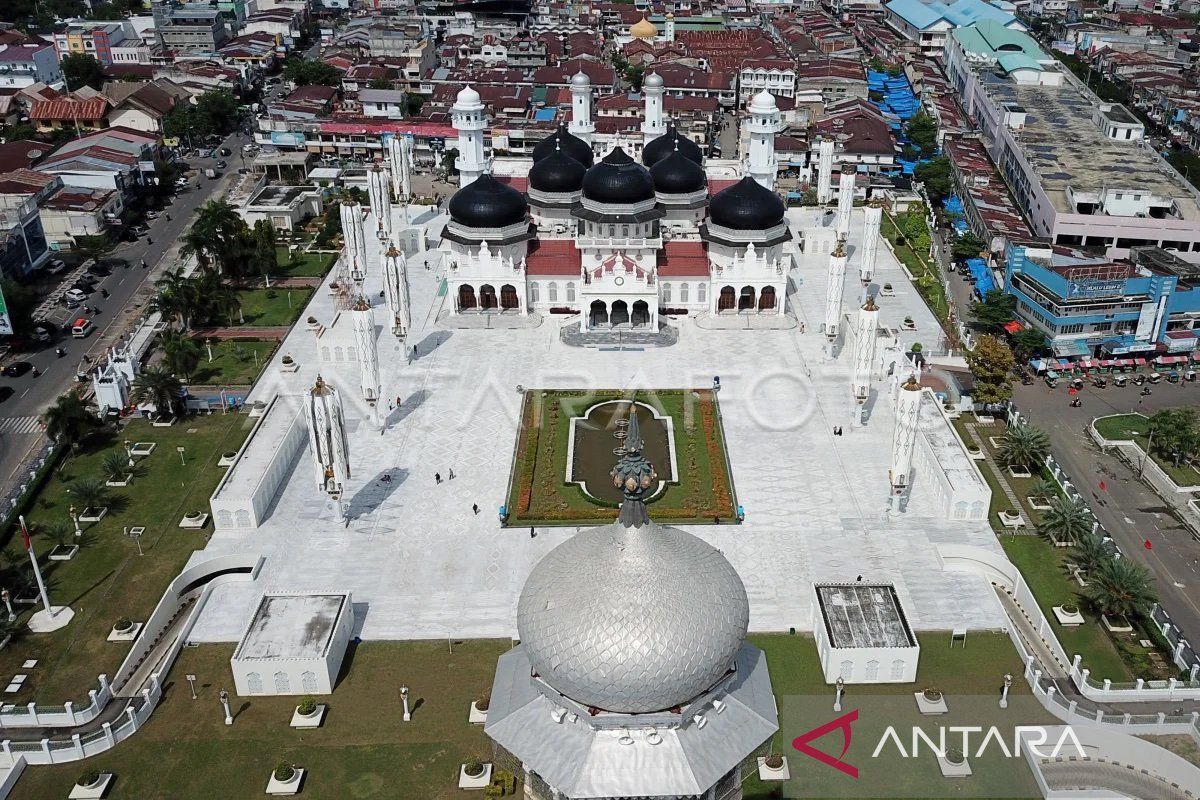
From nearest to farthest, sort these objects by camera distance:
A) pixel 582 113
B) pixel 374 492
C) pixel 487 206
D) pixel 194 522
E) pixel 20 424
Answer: pixel 194 522
pixel 374 492
pixel 20 424
pixel 487 206
pixel 582 113

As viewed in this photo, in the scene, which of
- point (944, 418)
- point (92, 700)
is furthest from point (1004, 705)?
point (92, 700)

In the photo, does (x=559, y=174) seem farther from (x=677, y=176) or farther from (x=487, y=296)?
(x=487, y=296)

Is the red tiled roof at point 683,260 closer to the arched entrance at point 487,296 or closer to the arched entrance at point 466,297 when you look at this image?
the arched entrance at point 487,296

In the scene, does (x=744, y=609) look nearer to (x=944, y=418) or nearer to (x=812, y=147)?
(x=944, y=418)

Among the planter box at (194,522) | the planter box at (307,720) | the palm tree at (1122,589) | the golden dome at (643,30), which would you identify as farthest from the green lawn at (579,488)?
the golden dome at (643,30)

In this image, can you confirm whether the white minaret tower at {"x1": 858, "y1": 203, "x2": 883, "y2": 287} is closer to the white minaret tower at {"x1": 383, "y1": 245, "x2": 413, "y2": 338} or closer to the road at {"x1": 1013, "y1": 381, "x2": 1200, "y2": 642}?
the road at {"x1": 1013, "y1": 381, "x2": 1200, "y2": 642}

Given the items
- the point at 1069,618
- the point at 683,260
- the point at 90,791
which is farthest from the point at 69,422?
the point at 1069,618
